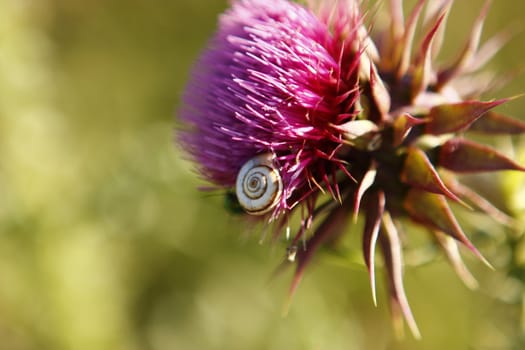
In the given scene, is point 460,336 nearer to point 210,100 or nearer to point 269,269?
point 269,269

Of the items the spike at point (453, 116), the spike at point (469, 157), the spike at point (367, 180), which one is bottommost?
the spike at point (367, 180)

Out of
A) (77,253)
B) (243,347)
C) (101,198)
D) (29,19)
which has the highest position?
(29,19)

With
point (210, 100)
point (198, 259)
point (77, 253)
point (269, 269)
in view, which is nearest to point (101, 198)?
point (77, 253)

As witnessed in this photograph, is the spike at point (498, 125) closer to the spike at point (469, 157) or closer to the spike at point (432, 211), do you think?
the spike at point (469, 157)

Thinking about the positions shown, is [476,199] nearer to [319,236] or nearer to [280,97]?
[319,236]

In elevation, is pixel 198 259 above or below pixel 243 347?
above

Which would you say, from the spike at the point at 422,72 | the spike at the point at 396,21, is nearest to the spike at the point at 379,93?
the spike at the point at 422,72

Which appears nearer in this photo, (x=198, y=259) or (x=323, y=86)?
(x=323, y=86)
